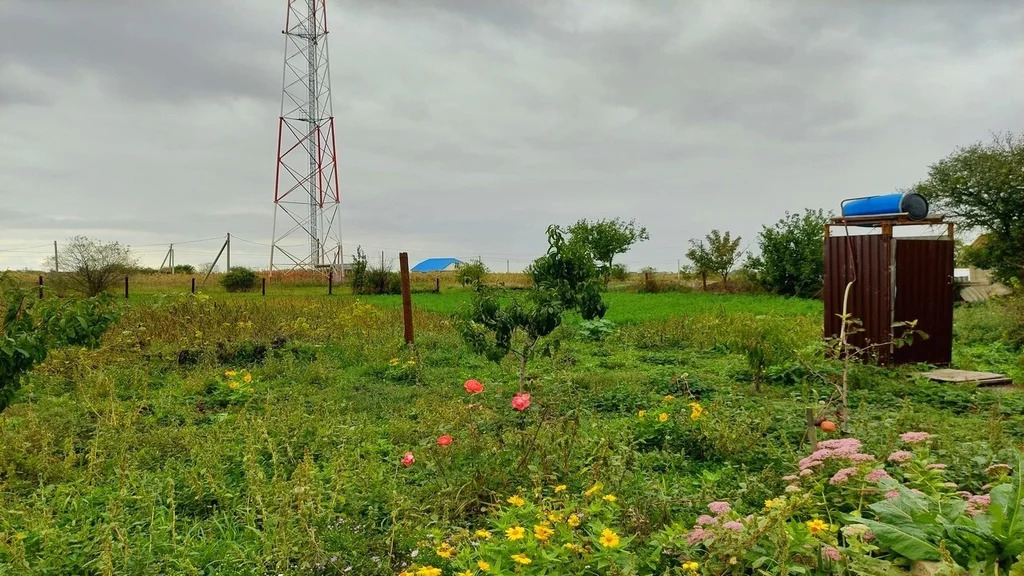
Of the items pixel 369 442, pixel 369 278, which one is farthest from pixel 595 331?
pixel 369 278

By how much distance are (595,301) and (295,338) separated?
539 centimetres

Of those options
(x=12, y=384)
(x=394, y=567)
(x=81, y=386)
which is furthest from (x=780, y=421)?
(x=81, y=386)

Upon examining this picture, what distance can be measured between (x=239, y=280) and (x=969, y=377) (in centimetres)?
2336

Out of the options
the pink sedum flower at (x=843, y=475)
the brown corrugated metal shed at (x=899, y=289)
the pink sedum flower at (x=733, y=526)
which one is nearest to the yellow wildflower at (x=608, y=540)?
the pink sedum flower at (x=733, y=526)

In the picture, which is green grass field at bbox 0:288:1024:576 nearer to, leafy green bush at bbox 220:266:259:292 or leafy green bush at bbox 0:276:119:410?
leafy green bush at bbox 0:276:119:410

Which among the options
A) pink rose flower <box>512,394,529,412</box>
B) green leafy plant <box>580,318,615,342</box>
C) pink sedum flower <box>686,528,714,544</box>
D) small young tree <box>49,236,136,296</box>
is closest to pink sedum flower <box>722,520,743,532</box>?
pink sedum flower <box>686,528,714,544</box>

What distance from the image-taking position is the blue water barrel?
736 centimetres

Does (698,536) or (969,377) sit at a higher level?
(698,536)

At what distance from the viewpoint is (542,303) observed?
5.05 metres

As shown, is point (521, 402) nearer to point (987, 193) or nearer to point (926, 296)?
point (926, 296)

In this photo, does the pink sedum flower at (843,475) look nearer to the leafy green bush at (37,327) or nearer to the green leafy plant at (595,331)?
the leafy green bush at (37,327)

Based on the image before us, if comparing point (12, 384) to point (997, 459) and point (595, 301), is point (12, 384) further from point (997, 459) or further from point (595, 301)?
point (997, 459)

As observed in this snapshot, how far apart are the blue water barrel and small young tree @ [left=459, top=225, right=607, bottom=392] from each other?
4341 millimetres

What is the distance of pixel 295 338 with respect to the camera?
29.6 feet
